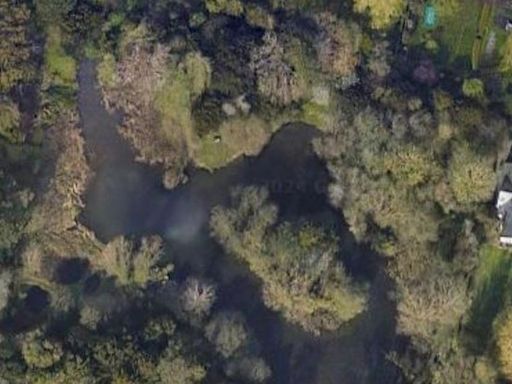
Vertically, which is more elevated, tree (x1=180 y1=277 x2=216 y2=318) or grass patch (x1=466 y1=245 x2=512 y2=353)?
grass patch (x1=466 y1=245 x2=512 y2=353)

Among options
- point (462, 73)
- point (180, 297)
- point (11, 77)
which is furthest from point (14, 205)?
point (462, 73)

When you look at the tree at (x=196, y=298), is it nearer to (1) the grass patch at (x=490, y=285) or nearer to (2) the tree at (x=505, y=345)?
(1) the grass patch at (x=490, y=285)

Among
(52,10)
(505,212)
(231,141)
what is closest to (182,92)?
(231,141)

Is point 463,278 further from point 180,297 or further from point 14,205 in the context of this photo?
point 14,205

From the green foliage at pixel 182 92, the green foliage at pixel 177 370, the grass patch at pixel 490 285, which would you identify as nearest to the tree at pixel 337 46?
the green foliage at pixel 182 92

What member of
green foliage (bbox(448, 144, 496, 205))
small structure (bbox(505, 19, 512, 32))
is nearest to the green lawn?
small structure (bbox(505, 19, 512, 32))

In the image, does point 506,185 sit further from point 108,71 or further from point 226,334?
point 108,71

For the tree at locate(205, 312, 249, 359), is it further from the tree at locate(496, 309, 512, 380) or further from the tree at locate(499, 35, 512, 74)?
the tree at locate(499, 35, 512, 74)

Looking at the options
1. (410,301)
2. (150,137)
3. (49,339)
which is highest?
(150,137)
